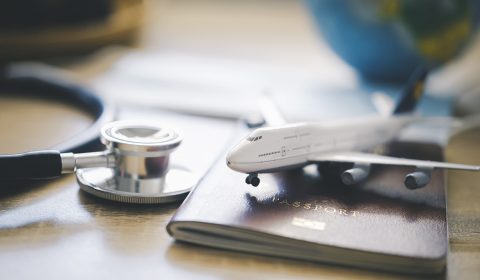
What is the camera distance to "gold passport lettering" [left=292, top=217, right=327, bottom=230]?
1.65 feet

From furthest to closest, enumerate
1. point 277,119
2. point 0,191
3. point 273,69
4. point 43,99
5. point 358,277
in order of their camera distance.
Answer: point 273,69 < point 43,99 < point 277,119 < point 0,191 < point 358,277

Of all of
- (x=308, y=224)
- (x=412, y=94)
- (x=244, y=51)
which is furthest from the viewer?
(x=244, y=51)

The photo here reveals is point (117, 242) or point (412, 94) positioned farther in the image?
point (412, 94)

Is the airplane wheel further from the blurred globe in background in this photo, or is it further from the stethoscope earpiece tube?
the blurred globe in background

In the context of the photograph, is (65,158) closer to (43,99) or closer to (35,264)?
(35,264)

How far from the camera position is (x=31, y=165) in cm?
55

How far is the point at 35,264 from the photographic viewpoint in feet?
1.55

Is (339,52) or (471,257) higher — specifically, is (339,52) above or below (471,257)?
above

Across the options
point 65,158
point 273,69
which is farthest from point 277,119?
point 273,69

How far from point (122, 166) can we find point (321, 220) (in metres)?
0.19

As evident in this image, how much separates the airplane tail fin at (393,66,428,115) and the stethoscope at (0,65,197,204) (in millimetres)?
283

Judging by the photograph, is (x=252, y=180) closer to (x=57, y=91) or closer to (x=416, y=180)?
(x=416, y=180)

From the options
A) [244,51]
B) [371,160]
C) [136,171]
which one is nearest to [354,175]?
[371,160]

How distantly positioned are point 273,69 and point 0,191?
0.60 meters
